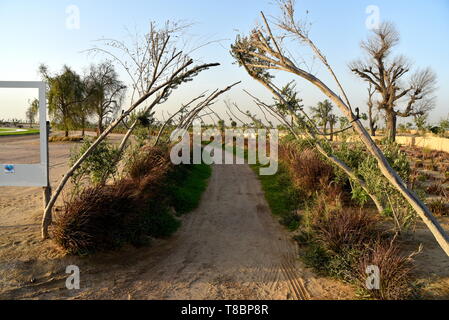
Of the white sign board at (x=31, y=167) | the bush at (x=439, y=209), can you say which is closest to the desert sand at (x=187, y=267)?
the white sign board at (x=31, y=167)

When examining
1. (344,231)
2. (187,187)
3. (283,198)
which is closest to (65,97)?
(187,187)

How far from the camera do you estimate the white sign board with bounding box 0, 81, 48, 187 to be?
5070mm

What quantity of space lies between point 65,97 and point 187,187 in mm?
26140

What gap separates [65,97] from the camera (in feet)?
101

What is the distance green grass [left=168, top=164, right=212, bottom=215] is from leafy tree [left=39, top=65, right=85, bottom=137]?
2209cm

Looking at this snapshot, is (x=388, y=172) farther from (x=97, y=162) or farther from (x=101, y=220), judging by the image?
(x=97, y=162)

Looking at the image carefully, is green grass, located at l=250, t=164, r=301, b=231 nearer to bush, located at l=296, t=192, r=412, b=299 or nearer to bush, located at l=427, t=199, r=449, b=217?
bush, located at l=296, t=192, r=412, b=299

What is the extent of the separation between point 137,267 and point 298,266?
8.78ft

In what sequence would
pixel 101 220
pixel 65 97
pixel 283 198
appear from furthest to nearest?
pixel 65 97, pixel 283 198, pixel 101 220

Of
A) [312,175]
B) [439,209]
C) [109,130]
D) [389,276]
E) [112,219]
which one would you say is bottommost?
[389,276]

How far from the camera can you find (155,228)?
20.4 ft
